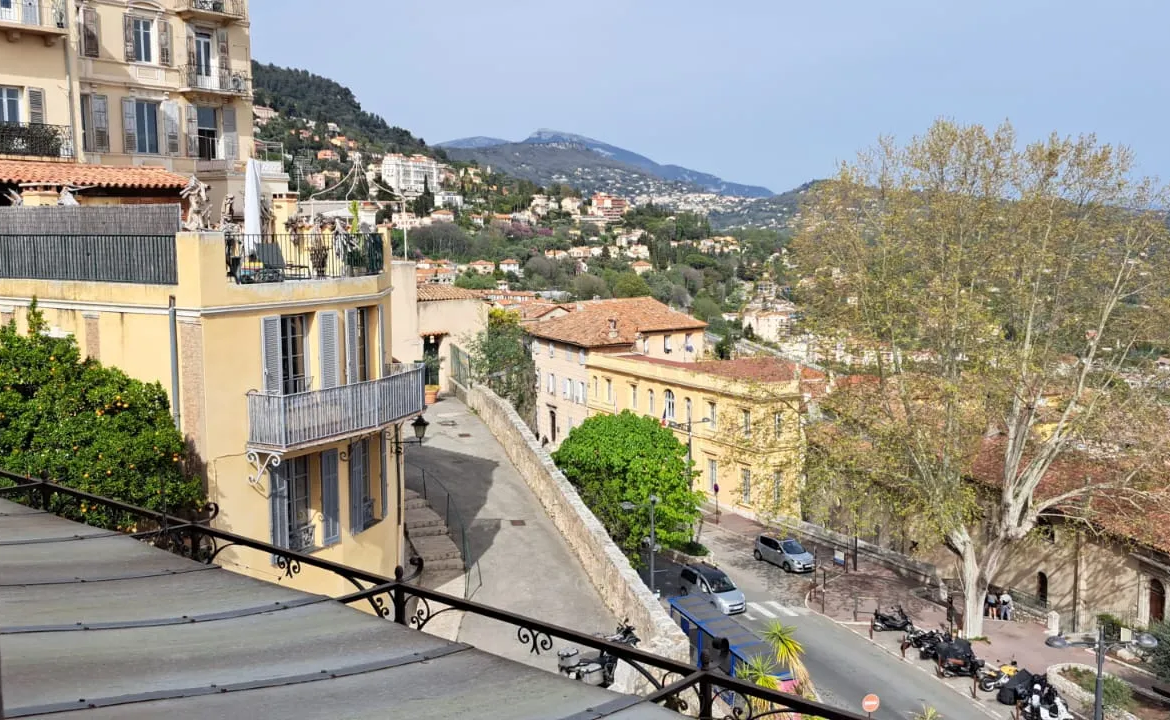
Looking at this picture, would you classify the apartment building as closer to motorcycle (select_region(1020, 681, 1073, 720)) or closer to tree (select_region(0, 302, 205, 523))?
motorcycle (select_region(1020, 681, 1073, 720))

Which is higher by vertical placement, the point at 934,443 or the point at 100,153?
the point at 100,153

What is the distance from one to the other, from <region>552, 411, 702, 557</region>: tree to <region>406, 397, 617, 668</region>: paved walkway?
3417 millimetres

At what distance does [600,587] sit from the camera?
2031cm

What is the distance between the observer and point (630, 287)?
334ft

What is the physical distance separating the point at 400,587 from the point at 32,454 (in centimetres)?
938

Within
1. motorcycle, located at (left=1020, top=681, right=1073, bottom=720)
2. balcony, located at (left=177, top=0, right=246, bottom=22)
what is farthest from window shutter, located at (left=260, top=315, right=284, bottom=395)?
balcony, located at (left=177, top=0, right=246, bottom=22)


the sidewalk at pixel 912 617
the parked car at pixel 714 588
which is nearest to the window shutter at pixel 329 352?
the parked car at pixel 714 588

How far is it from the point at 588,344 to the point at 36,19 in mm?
32882

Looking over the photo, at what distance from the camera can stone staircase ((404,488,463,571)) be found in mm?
20453

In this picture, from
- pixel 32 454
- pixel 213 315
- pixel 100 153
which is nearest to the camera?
pixel 32 454

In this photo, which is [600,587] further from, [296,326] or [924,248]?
[924,248]

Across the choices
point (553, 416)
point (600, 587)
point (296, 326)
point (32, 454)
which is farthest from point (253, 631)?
point (553, 416)

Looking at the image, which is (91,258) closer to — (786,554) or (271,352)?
(271,352)

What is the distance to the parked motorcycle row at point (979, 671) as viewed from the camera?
72.0 feet
